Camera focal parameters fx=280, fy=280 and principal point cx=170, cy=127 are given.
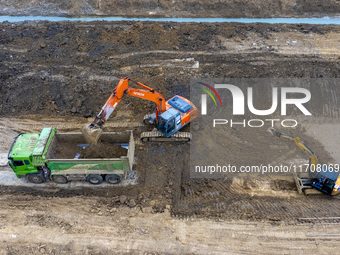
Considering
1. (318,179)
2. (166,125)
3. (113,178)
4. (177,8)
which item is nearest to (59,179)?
(113,178)

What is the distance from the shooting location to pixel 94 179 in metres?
12.5

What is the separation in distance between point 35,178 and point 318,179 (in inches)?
491

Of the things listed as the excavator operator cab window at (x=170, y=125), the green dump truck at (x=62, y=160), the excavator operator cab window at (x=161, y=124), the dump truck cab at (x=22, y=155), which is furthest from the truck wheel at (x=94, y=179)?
the excavator operator cab window at (x=170, y=125)

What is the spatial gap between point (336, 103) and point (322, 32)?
9184mm

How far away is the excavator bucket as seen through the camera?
476 inches

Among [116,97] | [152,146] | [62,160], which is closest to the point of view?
[62,160]

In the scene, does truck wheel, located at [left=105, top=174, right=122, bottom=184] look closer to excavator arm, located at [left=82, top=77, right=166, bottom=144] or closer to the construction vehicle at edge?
excavator arm, located at [left=82, top=77, right=166, bottom=144]

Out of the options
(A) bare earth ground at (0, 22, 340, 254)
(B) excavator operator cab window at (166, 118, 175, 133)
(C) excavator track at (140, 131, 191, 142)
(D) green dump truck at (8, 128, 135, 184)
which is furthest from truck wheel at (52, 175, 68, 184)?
(B) excavator operator cab window at (166, 118, 175, 133)

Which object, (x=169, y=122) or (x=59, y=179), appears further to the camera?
(x=169, y=122)

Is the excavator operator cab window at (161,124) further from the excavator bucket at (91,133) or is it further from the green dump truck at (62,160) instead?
the excavator bucket at (91,133)

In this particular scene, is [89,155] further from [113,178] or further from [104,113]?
[104,113]

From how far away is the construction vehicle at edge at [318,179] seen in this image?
1188 centimetres

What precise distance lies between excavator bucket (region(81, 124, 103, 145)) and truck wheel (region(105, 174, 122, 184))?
1.64 meters

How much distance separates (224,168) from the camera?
1375cm
